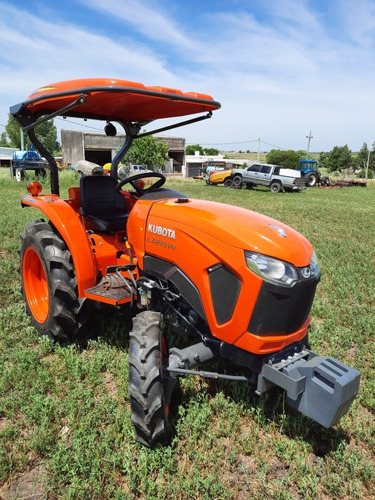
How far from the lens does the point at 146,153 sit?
105 feet

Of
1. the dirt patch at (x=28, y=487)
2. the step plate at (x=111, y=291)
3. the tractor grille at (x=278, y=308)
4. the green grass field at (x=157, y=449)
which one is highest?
the tractor grille at (x=278, y=308)

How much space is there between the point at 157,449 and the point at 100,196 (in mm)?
2378

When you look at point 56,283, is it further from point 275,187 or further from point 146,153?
point 146,153

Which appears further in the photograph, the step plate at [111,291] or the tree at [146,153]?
the tree at [146,153]

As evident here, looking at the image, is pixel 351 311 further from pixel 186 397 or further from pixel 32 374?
pixel 32 374

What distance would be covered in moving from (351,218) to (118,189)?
8.44 meters

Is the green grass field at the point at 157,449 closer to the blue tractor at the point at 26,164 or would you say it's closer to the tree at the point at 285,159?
Answer: the blue tractor at the point at 26,164

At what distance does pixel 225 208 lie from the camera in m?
2.67

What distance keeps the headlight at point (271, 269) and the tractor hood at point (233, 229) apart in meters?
0.03

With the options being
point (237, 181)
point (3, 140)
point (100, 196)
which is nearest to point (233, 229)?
point (100, 196)

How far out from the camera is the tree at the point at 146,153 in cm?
3162

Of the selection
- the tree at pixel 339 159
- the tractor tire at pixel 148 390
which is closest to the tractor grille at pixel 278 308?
the tractor tire at pixel 148 390

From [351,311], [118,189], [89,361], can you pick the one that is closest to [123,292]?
[89,361]

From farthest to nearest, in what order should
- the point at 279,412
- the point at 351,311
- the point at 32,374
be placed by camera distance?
1. the point at 351,311
2. the point at 32,374
3. the point at 279,412
